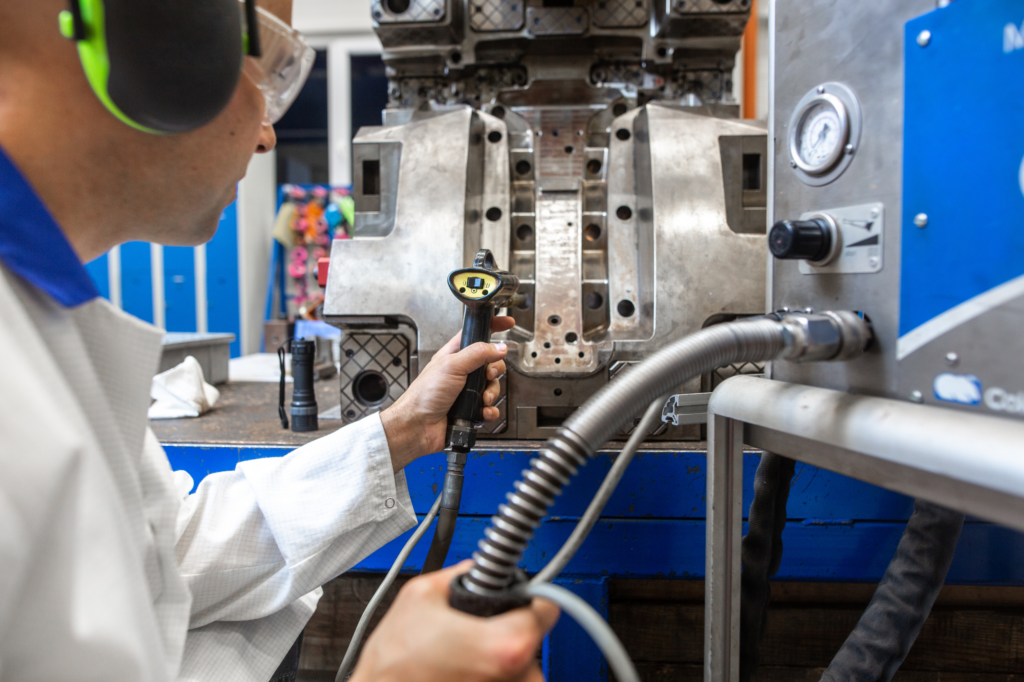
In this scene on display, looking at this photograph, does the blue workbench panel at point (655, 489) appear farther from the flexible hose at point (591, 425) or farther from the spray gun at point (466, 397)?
the flexible hose at point (591, 425)

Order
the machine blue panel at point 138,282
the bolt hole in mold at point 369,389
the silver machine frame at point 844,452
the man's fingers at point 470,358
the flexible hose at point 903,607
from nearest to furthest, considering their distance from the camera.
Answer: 1. the silver machine frame at point 844,452
2. the flexible hose at point 903,607
3. the man's fingers at point 470,358
4. the bolt hole in mold at point 369,389
5. the machine blue panel at point 138,282

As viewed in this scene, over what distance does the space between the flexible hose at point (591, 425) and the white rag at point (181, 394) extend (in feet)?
3.61

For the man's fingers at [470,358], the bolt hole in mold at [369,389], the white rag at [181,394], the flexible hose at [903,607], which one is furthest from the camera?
the white rag at [181,394]

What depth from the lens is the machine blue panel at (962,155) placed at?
0.42m

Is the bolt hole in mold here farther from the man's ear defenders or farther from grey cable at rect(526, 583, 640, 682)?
grey cable at rect(526, 583, 640, 682)

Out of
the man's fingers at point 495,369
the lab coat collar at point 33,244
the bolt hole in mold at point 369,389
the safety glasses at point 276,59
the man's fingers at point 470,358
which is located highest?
the safety glasses at point 276,59

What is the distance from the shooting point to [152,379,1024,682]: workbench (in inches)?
34.7

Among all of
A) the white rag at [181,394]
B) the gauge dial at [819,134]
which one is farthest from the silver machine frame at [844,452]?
the white rag at [181,394]

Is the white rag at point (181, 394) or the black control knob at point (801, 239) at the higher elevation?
the black control knob at point (801, 239)

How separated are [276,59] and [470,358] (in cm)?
46

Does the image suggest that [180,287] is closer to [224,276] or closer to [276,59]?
[224,276]

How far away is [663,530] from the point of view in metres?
0.92

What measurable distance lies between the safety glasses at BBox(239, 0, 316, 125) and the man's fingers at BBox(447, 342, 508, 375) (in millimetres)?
403

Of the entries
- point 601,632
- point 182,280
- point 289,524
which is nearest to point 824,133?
point 601,632
